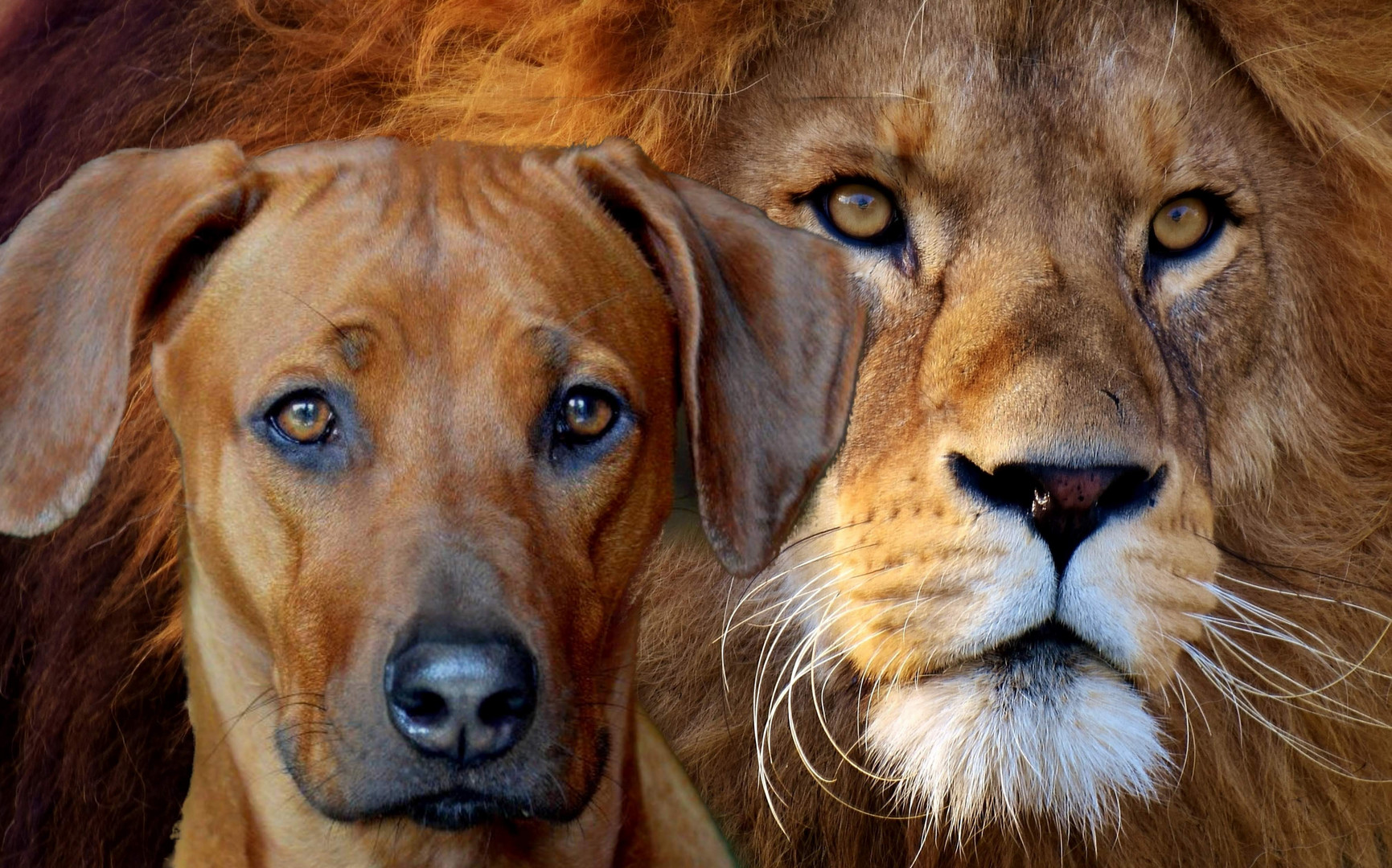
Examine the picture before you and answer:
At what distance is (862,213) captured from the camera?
1.47m

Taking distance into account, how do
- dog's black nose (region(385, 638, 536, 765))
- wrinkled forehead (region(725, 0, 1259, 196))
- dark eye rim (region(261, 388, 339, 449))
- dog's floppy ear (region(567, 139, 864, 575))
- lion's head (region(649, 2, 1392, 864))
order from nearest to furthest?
dog's black nose (region(385, 638, 536, 765)) → dark eye rim (region(261, 388, 339, 449)) → dog's floppy ear (region(567, 139, 864, 575)) → lion's head (region(649, 2, 1392, 864)) → wrinkled forehead (region(725, 0, 1259, 196))

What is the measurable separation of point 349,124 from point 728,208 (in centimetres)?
46

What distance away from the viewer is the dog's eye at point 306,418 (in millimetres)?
1094

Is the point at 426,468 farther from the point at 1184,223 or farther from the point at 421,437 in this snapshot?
the point at 1184,223

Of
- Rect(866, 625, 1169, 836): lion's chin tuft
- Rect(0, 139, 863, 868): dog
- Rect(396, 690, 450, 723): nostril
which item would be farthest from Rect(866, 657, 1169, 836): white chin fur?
Rect(396, 690, 450, 723): nostril

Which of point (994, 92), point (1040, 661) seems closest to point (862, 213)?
point (994, 92)

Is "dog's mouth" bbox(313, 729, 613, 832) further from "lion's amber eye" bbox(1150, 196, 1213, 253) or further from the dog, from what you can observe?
"lion's amber eye" bbox(1150, 196, 1213, 253)

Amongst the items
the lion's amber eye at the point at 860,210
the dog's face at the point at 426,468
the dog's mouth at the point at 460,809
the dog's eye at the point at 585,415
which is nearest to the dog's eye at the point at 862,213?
the lion's amber eye at the point at 860,210

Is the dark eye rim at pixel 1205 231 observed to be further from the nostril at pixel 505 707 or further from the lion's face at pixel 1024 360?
the nostril at pixel 505 707

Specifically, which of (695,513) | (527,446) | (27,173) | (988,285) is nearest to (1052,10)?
(988,285)

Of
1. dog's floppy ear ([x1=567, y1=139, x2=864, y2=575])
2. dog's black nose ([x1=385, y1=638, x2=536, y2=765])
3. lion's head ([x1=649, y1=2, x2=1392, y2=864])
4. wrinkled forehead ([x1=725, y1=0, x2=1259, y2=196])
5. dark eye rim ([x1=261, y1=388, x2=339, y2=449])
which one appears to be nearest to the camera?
dog's black nose ([x1=385, y1=638, x2=536, y2=765])

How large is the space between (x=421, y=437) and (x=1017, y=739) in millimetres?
555

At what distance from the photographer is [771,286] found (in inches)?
49.4

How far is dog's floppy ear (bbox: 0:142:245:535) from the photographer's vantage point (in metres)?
1.10
